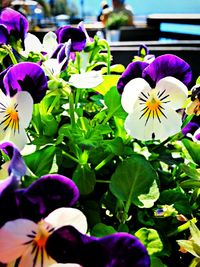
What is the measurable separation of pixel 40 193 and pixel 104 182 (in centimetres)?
16

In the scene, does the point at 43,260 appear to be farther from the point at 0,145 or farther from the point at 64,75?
the point at 64,75

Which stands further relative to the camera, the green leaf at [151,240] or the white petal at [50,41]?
the white petal at [50,41]

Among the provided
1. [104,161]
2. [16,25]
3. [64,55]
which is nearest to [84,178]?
[104,161]

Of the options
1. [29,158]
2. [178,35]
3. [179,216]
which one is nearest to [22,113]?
[29,158]

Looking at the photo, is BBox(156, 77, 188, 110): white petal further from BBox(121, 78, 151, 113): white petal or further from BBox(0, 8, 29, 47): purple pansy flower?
BBox(0, 8, 29, 47): purple pansy flower

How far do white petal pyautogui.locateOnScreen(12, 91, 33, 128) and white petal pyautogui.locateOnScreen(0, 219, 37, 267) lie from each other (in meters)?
0.12

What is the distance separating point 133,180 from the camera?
1.33ft

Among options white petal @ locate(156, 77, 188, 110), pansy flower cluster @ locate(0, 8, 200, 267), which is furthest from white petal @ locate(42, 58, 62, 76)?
white petal @ locate(156, 77, 188, 110)

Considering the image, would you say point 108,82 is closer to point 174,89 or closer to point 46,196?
point 174,89

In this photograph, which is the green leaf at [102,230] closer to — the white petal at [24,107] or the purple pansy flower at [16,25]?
the white petal at [24,107]

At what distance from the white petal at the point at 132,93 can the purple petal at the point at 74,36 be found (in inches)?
7.2

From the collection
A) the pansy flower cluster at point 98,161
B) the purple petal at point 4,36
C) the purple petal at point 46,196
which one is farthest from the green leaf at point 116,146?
the purple petal at point 4,36

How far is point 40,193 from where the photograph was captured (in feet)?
0.99

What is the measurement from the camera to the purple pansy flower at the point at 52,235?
291 mm
